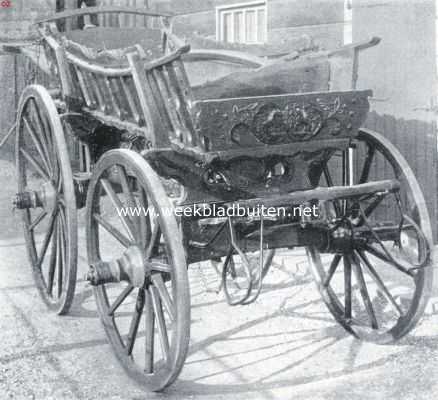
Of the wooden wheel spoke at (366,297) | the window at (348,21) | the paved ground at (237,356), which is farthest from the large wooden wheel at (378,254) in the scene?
the window at (348,21)

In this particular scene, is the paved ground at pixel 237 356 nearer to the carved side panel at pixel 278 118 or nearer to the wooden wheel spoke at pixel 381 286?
the wooden wheel spoke at pixel 381 286

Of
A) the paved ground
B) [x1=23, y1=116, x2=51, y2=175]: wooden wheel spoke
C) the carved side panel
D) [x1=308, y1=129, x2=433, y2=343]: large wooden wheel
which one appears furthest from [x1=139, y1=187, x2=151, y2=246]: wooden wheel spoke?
[x1=23, y1=116, x2=51, y2=175]: wooden wheel spoke

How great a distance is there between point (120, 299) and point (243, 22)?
4265 millimetres

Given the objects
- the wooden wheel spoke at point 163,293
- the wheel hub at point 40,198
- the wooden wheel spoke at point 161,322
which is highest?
the wheel hub at point 40,198

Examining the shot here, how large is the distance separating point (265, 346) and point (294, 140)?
1248 millimetres

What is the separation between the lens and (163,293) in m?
2.91

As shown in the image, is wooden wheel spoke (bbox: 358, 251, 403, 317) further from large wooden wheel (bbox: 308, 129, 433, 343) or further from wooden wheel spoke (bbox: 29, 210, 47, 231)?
wooden wheel spoke (bbox: 29, 210, 47, 231)

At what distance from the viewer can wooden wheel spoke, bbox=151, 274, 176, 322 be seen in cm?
281

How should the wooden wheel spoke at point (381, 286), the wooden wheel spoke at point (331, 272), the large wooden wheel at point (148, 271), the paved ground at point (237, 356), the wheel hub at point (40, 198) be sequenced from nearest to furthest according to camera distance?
1. the large wooden wheel at point (148, 271)
2. the paved ground at point (237, 356)
3. the wooden wheel spoke at point (381, 286)
4. the wooden wheel spoke at point (331, 272)
5. the wheel hub at point (40, 198)

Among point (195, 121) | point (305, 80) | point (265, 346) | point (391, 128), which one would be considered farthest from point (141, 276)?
point (391, 128)

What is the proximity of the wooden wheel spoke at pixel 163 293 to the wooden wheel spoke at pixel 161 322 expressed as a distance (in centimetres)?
5

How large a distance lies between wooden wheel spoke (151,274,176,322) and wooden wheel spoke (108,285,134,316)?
217 mm

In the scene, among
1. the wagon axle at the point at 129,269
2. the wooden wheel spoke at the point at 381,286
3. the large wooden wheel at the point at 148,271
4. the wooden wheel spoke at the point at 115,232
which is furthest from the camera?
the wooden wheel spoke at the point at 381,286

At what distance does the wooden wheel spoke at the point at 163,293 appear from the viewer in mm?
2812
